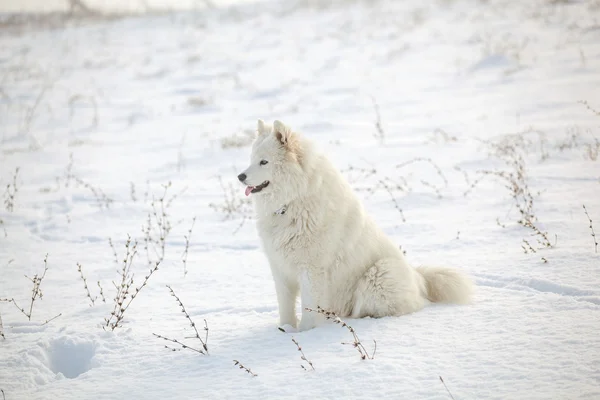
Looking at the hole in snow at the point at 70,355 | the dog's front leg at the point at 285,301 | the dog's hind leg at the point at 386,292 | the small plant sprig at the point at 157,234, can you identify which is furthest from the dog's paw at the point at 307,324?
the small plant sprig at the point at 157,234

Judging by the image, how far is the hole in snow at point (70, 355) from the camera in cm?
357

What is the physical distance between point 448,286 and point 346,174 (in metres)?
4.73

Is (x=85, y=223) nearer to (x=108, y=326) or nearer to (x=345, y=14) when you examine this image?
(x=108, y=326)

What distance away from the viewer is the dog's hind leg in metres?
3.92

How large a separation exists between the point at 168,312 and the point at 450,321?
8.38 feet

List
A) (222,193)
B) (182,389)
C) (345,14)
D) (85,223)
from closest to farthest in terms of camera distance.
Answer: (182,389)
(85,223)
(222,193)
(345,14)

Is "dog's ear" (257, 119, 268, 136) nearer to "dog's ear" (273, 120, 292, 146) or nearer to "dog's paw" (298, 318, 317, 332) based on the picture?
"dog's ear" (273, 120, 292, 146)

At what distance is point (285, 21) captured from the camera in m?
22.0

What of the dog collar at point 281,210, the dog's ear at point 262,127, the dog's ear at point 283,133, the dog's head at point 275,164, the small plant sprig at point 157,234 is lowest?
the small plant sprig at point 157,234

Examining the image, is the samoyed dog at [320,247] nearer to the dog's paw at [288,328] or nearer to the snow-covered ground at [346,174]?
the dog's paw at [288,328]

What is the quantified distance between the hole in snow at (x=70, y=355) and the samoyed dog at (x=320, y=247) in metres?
1.56

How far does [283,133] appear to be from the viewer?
4074 millimetres

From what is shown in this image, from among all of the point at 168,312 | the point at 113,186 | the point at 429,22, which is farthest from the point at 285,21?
the point at 168,312

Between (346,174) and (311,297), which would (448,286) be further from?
(346,174)
